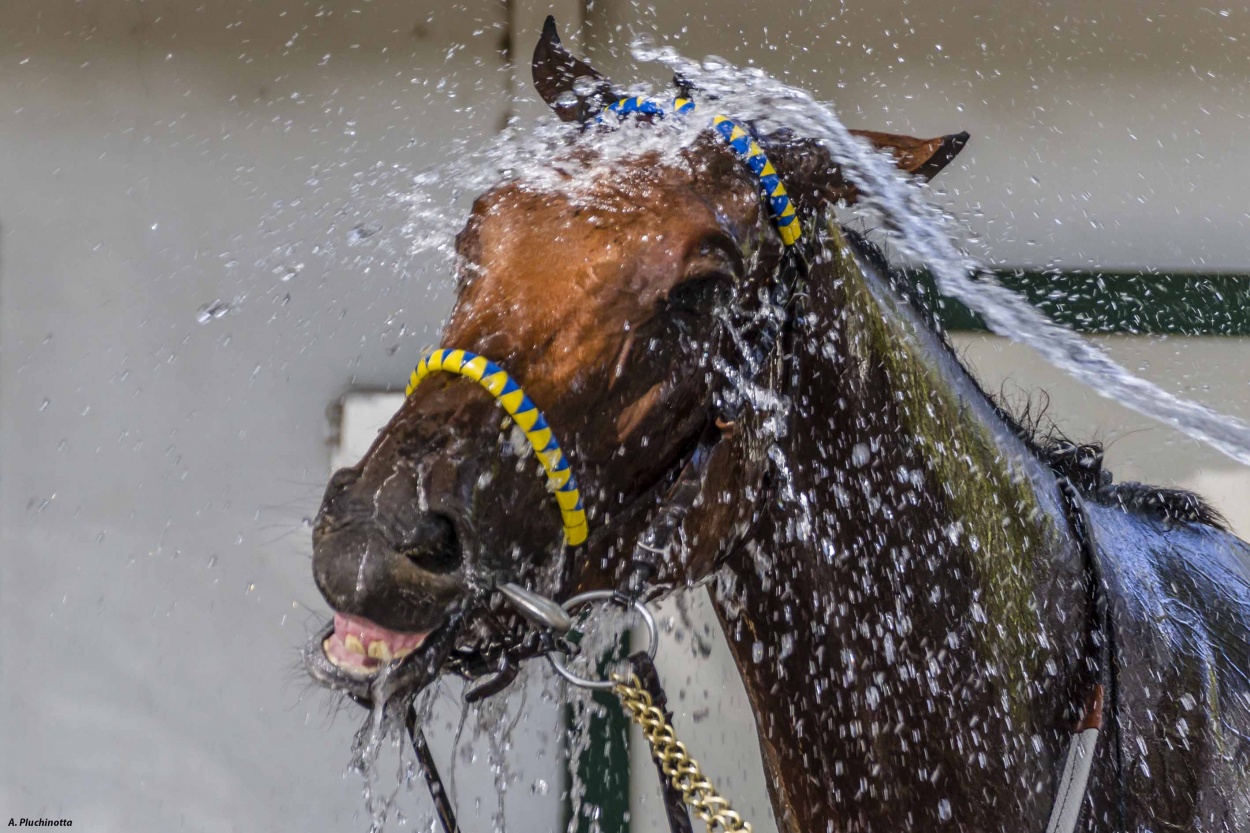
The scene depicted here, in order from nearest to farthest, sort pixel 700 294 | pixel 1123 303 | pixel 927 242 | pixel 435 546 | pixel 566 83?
pixel 435 546 < pixel 700 294 < pixel 566 83 < pixel 927 242 < pixel 1123 303

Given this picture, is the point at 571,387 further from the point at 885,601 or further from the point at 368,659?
the point at 885,601

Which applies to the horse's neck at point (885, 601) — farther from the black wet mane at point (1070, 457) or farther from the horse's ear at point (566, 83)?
the horse's ear at point (566, 83)

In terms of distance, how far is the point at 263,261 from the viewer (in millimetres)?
2611

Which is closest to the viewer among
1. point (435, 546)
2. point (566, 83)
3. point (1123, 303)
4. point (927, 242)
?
point (435, 546)

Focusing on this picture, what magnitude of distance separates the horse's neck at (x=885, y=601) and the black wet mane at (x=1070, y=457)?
0.14 m

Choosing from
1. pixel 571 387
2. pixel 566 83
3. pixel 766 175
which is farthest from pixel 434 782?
pixel 566 83

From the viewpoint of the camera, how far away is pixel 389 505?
2.86 feet

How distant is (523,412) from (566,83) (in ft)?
1.82

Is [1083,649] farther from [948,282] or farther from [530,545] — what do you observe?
[948,282]

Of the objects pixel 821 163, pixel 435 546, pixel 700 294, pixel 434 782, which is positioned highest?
pixel 821 163

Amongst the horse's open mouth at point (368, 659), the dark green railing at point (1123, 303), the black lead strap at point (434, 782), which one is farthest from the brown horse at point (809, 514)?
the dark green railing at point (1123, 303)

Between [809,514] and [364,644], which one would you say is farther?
[809,514]

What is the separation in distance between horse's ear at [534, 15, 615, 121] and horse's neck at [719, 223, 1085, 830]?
338 millimetres

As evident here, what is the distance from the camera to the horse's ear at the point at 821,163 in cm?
111
